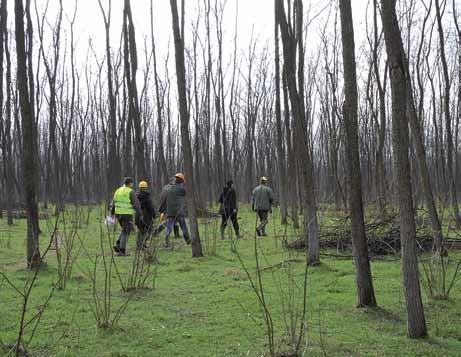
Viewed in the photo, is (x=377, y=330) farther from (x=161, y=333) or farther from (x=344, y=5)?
(x=344, y=5)

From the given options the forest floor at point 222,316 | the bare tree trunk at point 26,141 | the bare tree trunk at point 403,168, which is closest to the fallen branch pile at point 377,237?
the forest floor at point 222,316

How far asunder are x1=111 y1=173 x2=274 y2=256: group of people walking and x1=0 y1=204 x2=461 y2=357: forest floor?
1412 mm

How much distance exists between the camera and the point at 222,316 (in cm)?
534

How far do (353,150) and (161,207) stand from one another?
258 inches

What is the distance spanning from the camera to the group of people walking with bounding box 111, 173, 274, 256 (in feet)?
31.7

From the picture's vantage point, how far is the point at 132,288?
652cm

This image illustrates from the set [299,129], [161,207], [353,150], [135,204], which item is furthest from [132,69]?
[353,150]

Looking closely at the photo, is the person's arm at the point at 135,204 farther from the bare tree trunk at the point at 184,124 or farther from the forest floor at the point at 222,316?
the forest floor at the point at 222,316

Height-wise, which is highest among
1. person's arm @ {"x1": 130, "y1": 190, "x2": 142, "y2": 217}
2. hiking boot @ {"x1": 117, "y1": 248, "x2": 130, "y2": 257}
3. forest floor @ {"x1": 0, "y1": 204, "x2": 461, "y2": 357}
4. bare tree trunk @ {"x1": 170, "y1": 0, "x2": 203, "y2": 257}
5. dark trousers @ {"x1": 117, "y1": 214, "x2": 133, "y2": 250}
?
bare tree trunk @ {"x1": 170, "y1": 0, "x2": 203, "y2": 257}

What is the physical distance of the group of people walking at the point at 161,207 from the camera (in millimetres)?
9656

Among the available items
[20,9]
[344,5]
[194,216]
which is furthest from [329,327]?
[20,9]

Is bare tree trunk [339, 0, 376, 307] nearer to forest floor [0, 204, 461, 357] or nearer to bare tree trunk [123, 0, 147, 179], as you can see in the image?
forest floor [0, 204, 461, 357]

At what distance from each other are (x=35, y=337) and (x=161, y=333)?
1196 mm

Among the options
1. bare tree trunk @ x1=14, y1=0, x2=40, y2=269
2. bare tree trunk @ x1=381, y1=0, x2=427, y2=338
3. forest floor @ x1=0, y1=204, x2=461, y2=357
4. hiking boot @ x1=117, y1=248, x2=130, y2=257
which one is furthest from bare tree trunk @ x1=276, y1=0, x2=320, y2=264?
bare tree trunk @ x1=14, y1=0, x2=40, y2=269
